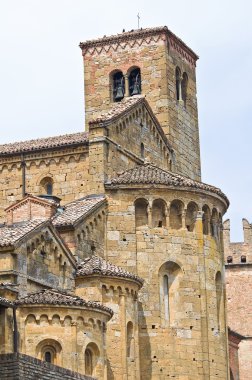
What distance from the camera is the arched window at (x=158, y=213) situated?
3628 centimetres

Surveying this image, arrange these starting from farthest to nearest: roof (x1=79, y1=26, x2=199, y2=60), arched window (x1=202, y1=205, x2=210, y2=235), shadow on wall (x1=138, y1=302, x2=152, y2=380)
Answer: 1. roof (x1=79, y1=26, x2=199, y2=60)
2. arched window (x1=202, y1=205, x2=210, y2=235)
3. shadow on wall (x1=138, y1=302, x2=152, y2=380)

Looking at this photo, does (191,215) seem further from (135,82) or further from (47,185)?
(135,82)

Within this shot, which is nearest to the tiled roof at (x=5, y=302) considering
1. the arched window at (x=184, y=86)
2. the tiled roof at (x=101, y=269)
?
the tiled roof at (x=101, y=269)

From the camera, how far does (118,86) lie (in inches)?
1818

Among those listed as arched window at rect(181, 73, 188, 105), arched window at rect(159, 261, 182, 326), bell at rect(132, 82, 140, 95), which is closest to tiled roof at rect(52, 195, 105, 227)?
arched window at rect(159, 261, 182, 326)

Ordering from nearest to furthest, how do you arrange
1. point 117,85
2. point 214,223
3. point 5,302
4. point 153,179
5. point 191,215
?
point 5,302 → point 153,179 → point 191,215 → point 214,223 → point 117,85

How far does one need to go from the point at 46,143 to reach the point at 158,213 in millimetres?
5757

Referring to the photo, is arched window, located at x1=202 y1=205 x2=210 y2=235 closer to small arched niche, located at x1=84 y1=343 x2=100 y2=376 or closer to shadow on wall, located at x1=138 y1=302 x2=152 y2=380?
shadow on wall, located at x1=138 y1=302 x2=152 y2=380

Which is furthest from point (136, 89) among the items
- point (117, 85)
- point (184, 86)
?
point (184, 86)

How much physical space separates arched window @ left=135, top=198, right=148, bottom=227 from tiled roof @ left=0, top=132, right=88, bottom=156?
3.35 metres

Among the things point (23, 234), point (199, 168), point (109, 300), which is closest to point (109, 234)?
point (109, 300)

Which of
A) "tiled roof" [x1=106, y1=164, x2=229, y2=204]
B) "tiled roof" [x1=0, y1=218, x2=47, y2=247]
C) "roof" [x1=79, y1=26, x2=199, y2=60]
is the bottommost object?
"tiled roof" [x1=0, y1=218, x2=47, y2=247]

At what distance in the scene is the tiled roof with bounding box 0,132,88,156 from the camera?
3876 centimetres

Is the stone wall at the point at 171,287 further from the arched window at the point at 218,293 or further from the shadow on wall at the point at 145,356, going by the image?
the arched window at the point at 218,293
